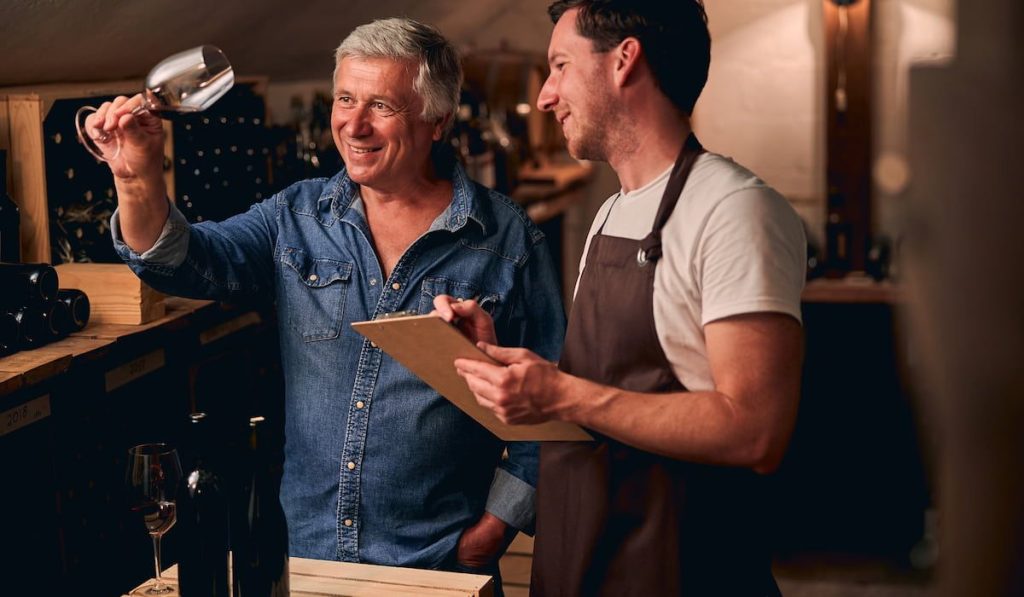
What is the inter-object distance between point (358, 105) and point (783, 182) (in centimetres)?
444

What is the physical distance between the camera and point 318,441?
6.72 ft

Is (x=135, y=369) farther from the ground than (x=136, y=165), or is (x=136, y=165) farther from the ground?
(x=136, y=165)

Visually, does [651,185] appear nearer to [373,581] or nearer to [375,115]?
[375,115]

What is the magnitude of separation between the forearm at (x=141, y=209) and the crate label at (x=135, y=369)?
1.51 m

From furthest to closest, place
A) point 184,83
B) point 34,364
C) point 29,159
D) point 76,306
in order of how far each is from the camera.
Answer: point 29,159 < point 76,306 < point 34,364 < point 184,83

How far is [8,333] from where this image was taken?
279cm

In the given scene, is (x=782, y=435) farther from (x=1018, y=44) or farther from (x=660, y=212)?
(x=1018, y=44)

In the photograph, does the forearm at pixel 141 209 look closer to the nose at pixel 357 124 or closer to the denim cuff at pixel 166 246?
the denim cuff at pixel 166 246

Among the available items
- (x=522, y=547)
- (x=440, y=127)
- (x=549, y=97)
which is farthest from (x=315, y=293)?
(x=522, y=547)

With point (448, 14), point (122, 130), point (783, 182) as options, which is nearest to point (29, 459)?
point (122, 130)

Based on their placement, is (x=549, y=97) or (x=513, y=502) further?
(x=513, y=502)

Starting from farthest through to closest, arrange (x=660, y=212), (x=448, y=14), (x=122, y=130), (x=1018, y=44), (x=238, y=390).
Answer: (x=448, y=14)
(x=238, y=390)
(x=122, y=130)
(x=660, y=212)
(x=1018, y=44)

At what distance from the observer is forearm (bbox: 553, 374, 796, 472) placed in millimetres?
1358

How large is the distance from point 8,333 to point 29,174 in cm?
62
